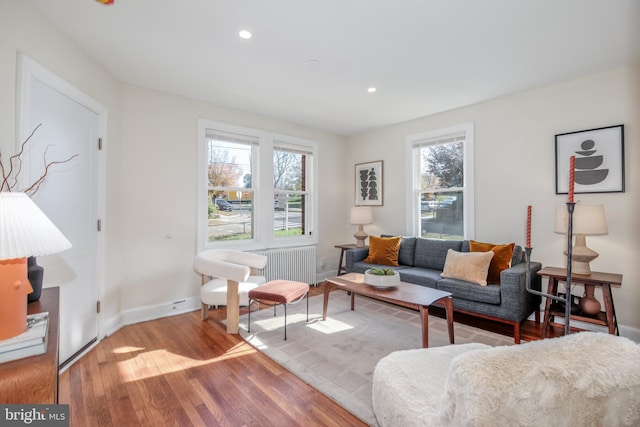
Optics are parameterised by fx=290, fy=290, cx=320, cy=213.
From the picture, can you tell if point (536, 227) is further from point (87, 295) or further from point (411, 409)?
point (87, 295)

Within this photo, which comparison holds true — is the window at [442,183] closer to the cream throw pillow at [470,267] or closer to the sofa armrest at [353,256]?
the cream throw pillow at [470,267]

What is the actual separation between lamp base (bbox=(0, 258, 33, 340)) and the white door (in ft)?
3.75

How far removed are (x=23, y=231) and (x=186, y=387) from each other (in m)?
1.48

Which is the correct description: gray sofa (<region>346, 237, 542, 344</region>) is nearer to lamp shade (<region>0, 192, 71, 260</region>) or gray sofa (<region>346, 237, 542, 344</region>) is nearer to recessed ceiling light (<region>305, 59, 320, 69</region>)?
recessed ceiling light (<region>305, 59, 320, 69</region>)

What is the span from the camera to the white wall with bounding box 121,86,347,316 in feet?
10.2

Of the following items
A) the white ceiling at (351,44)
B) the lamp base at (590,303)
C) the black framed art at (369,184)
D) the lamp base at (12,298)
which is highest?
the white ceiling at (351,44)

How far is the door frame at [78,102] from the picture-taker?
1803 mm

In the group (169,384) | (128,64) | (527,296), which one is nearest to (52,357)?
(169,384)

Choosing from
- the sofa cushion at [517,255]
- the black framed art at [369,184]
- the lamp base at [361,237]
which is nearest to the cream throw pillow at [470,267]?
the sofa cushion at [517,255]

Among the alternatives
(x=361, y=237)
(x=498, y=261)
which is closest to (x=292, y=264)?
(x=361, y=237)

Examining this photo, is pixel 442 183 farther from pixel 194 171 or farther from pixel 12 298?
pixel 12 298

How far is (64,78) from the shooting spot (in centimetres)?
222

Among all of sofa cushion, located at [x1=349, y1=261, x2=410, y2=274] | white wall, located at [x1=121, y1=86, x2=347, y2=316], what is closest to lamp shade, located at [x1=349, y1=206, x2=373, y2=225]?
sofa cushion, located at [x1=349, y1=261, x2=410, y2=274]

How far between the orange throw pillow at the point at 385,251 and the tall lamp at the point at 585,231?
5.93 ft
